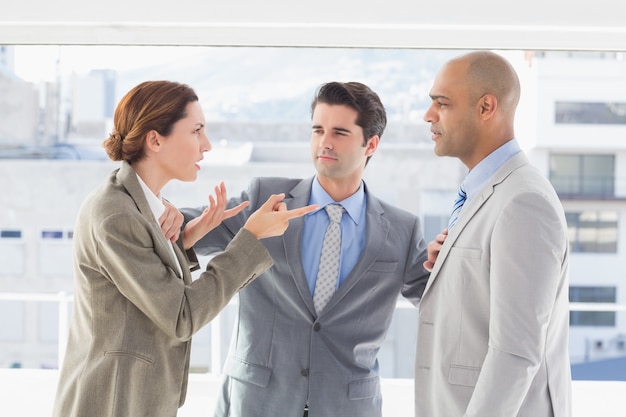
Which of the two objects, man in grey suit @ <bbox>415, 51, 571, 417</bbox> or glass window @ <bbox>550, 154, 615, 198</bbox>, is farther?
glass window @ <bbox>550, 154, 615, 198</bbox>

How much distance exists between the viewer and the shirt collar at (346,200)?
214 centimetres

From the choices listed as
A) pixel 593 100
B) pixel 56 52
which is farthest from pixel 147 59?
pixel 593 100

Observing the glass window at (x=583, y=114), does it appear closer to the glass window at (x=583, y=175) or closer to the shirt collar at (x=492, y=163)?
the glass window at (x=583, y=175)

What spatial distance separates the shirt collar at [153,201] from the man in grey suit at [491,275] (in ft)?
2.14

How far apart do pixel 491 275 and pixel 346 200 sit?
69cm

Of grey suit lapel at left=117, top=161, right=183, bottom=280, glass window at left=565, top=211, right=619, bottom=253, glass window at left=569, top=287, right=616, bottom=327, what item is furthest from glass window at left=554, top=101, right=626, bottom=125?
grey suit lapel at left=117, top=161, right=183, bottom=280

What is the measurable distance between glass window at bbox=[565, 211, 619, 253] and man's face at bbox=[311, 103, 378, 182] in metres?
30.5

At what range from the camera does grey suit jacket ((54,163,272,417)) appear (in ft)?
4.94

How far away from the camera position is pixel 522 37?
9.93ft

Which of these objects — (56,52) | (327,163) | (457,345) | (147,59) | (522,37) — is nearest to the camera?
(457,345)

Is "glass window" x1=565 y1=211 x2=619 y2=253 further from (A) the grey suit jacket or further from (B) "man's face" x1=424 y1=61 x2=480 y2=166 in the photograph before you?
(A) the grey suit jacket

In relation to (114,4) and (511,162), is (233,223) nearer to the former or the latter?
(511,162)

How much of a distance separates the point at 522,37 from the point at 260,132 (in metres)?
30.2

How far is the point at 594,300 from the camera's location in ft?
116
